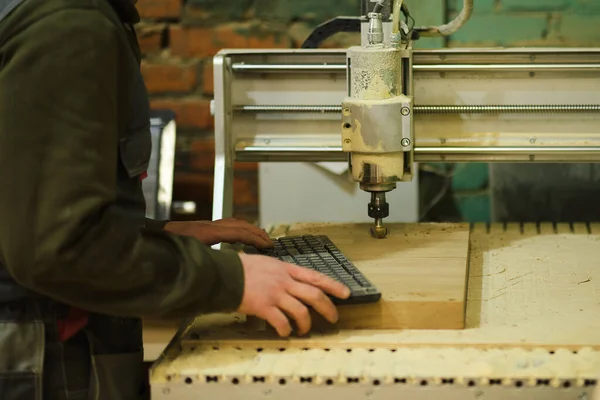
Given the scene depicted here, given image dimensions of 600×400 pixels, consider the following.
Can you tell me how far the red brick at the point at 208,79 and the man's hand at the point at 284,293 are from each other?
1072 mm

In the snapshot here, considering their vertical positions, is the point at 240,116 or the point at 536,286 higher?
the point at 240,116

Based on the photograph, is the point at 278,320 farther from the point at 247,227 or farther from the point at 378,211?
the point at 378,211

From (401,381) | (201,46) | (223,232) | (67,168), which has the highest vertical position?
(201,46)

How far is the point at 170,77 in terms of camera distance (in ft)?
6.77

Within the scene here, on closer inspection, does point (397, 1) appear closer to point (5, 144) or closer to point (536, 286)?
point (536, 286)

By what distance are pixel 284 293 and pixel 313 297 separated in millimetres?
33

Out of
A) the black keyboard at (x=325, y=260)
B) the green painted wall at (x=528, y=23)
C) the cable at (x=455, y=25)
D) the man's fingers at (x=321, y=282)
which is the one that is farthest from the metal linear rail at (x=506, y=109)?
the man's fingers at (x=321, y=282)

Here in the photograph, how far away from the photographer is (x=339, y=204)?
1.88 meters

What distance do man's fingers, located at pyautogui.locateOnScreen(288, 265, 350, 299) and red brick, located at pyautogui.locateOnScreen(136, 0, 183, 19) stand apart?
44.8 inches

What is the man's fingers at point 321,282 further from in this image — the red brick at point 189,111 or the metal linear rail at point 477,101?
the red brick at point 189,111

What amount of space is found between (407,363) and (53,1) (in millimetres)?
527

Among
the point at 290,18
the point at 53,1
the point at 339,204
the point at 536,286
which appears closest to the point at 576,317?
the point at 536,286

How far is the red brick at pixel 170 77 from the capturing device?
2055 millimetres

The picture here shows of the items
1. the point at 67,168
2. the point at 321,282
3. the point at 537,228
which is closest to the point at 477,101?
the point at 537,228
